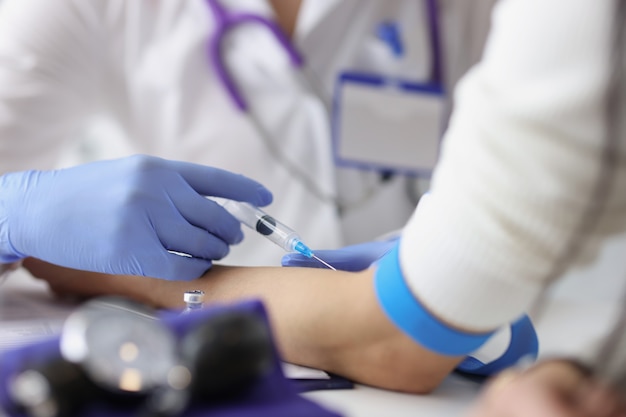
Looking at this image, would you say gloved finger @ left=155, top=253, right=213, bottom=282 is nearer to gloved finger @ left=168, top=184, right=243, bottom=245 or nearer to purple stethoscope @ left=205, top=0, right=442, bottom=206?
gloved finger @ left=168, top=184, right=243, bottom=245

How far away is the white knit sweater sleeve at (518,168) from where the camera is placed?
481 mm

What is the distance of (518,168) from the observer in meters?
0.50

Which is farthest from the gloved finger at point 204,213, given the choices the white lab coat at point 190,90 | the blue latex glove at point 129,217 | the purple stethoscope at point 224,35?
the purple stethoscope at point 224,35

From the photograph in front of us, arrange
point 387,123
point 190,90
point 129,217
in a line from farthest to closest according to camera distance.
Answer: point 387,123
point 190,90
point 129,217

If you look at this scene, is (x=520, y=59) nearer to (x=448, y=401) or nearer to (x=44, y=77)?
(x=448, y=401)

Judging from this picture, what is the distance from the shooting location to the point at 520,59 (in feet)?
1.70

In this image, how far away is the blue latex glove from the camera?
2.61ft

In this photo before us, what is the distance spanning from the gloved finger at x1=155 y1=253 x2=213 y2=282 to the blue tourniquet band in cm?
28

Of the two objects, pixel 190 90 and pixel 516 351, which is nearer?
pixel 516 351

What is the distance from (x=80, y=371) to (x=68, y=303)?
0.61 m

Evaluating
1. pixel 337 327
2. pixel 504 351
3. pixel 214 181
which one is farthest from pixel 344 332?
pixel 214 181

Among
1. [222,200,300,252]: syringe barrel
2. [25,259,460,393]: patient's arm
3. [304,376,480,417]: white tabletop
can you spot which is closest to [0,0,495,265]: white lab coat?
[222,200,300,252]: syringe barrel

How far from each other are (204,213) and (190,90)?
434mm

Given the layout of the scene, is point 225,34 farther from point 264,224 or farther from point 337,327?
point 337,327
